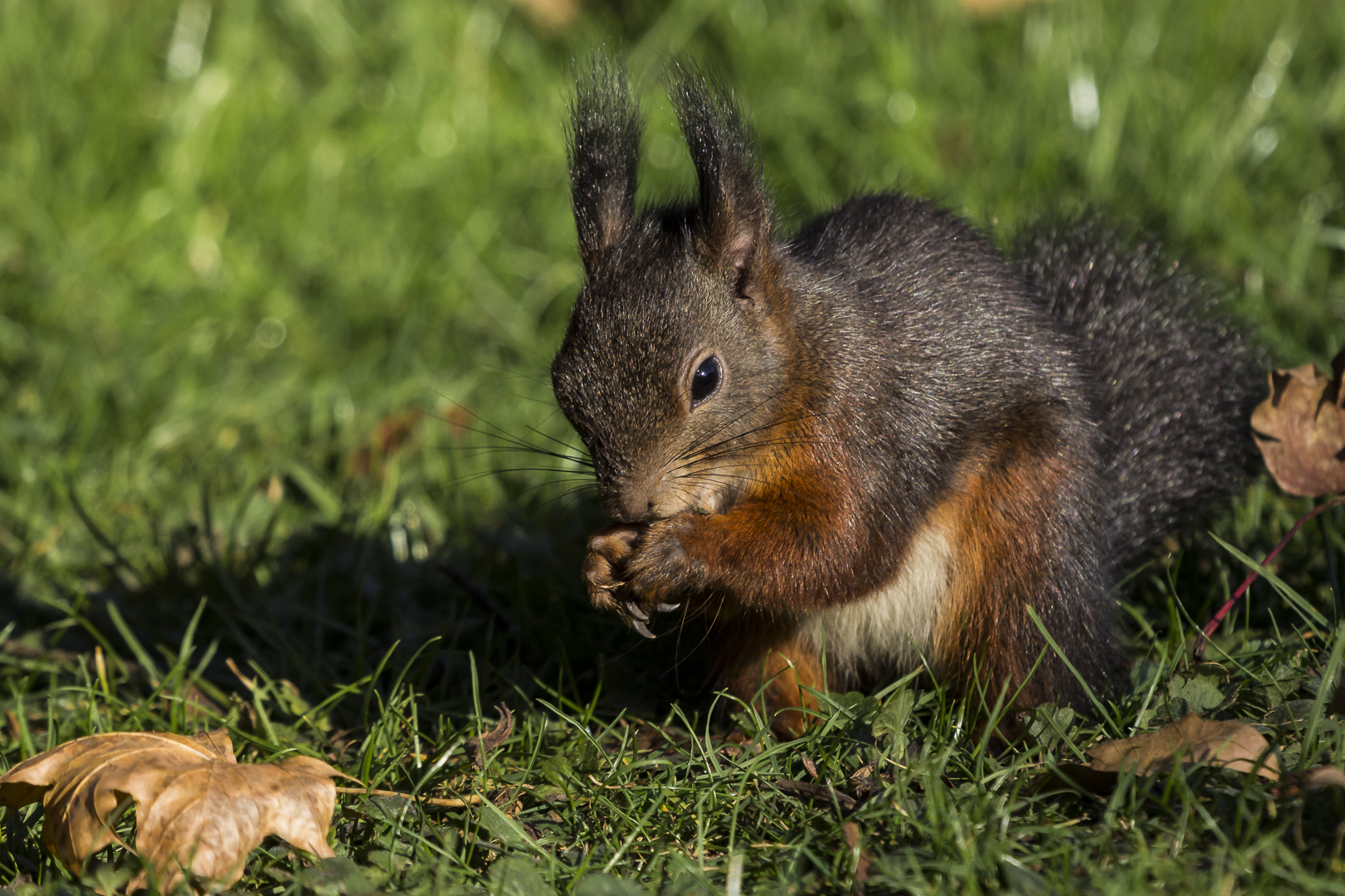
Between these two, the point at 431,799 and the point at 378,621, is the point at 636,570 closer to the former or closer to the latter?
the point at 431,799

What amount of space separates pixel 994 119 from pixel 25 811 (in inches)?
137

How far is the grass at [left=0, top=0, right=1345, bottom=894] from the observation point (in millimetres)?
1949

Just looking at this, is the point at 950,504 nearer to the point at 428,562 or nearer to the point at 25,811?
the point at 428,562

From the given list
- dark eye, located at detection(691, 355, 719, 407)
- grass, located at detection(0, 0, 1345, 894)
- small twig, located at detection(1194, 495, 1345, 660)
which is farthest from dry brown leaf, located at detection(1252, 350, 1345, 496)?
dark eye, located at detection(691, 355, 719, 407)

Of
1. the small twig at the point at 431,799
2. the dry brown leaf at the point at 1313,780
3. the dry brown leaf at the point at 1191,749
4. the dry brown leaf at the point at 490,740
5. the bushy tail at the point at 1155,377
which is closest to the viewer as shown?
the dry brown leaf at the point at 1313,780

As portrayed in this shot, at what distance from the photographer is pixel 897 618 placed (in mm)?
2363

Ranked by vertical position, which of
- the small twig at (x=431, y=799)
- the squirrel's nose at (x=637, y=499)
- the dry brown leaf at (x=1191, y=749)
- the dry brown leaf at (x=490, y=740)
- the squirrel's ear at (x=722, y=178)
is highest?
the squirrel's ear at (x=722, y=178)

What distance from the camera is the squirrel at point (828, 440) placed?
2166mm

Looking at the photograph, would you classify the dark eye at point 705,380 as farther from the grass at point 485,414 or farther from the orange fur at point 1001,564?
the grass at point 485,414

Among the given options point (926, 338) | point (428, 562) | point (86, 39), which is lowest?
point (428, 562)

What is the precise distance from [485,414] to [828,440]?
175 cm

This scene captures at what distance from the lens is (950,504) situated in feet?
7.56

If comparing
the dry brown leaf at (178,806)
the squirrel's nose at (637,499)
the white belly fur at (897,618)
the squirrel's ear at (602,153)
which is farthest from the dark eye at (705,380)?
the dry brown leaf at (178,806)

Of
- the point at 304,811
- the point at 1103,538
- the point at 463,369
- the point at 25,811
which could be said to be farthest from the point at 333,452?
the point at 1103,538
